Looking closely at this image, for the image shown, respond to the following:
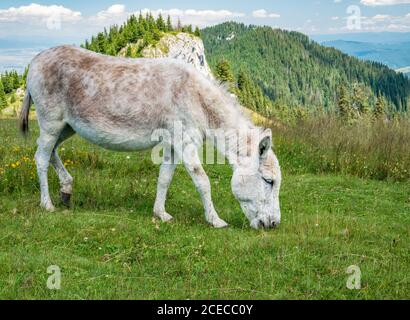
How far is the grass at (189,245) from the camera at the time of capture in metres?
5.32

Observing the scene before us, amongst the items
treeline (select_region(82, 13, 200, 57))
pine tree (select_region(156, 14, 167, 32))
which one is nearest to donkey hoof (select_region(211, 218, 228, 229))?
treeline (select_region(82, 13, 200, 57))

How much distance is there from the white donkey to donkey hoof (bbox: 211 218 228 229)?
0.02 m

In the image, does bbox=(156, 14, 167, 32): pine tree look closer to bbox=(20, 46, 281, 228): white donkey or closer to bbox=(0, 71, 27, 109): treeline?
bbox=(0, 71, 27, 109): treeline

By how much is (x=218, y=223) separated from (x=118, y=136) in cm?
211

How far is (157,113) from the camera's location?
7711 millimetres

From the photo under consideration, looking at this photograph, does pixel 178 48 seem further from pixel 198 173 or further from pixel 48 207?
pixel 198 173

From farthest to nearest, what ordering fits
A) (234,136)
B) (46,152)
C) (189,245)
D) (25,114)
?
1. (25,114)
2. (46,152)
3. (234,136)
4. (189,245)

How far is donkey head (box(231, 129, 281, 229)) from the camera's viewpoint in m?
7.20

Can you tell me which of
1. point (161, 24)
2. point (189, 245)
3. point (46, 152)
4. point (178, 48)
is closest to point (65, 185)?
point (46, 152)

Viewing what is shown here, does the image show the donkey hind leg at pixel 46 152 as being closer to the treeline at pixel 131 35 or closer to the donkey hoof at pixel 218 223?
the donkey hoof at pixel 218 223
